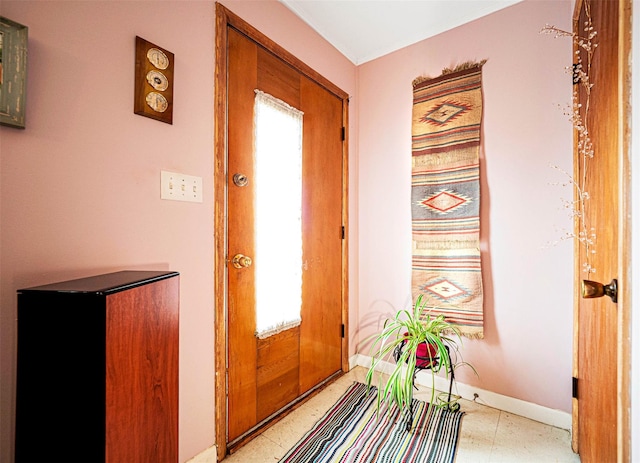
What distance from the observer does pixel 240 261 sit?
62.0 inches

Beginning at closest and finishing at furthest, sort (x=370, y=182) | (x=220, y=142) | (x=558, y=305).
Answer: (x=220, y=142), (x=558, y=305), (x=370, y=182)

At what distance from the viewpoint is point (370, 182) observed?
2.46m

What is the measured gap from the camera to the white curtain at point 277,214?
170cm

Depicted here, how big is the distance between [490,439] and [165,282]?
1.80 meters

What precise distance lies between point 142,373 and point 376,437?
130 cm

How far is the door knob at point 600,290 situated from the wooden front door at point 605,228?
0.03 metres

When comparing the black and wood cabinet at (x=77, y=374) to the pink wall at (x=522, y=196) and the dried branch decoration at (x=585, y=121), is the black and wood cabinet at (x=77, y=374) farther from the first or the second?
the pink wall at (x=522, y=196)

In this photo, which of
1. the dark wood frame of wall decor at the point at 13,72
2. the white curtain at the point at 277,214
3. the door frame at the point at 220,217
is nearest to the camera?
the dark wood frame of wall decor at the point at 13,72

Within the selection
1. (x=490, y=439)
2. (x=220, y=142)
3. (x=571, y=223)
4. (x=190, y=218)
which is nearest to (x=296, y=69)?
(x=220, y=142)

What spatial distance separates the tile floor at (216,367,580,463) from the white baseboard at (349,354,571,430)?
0.11ft

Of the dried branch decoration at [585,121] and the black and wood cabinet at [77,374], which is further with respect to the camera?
the dried branch decoration at [585,121]

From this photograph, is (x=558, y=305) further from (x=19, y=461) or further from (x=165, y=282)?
(x=19, y=461)

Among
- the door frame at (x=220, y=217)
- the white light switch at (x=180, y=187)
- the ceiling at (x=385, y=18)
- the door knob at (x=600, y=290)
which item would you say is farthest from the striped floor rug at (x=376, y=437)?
the ceiling at (x=385, y=18)

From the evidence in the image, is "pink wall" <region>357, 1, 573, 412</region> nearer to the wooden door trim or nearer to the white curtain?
the white curtain
